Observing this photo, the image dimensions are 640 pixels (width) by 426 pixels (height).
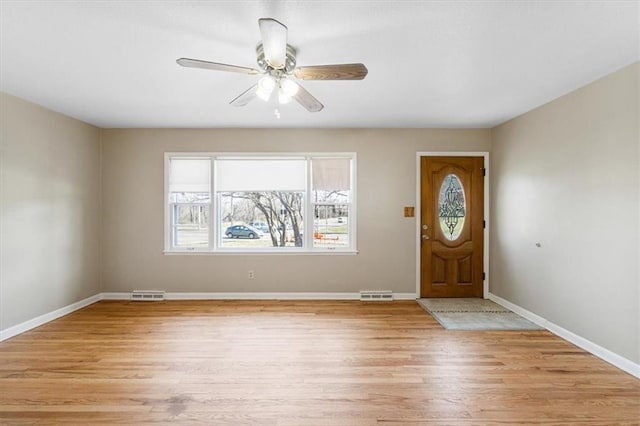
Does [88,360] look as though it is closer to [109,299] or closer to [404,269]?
[109,299]

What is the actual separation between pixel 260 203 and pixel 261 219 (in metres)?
0.24

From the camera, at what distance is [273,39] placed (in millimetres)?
1818

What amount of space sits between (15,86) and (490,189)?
5.80m

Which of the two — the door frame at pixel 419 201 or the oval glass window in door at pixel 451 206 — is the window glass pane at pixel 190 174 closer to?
the door frame at pixel 419 201

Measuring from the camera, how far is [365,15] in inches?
79.7

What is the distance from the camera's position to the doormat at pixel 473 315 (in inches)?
145

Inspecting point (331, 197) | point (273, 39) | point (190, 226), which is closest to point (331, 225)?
point (331, 197)

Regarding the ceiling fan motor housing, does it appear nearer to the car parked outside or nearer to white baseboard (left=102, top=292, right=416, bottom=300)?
the car parked outside

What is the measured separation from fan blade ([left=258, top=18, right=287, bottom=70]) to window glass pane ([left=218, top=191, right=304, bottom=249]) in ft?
9.54

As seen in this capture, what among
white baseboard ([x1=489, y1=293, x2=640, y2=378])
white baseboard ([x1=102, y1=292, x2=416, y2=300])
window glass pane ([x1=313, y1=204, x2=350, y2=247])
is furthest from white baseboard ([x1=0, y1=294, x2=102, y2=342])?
white baseboard ([x1=489, y1=293, x2=640, y2=378])

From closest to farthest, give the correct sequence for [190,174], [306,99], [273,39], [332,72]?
[273,39] < [332,72] < [306,99] < [190,174]

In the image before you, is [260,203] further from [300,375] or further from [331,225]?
[300,375]

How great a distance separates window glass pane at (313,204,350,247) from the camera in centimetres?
488

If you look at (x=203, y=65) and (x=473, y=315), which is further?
(x=473, y=315)
